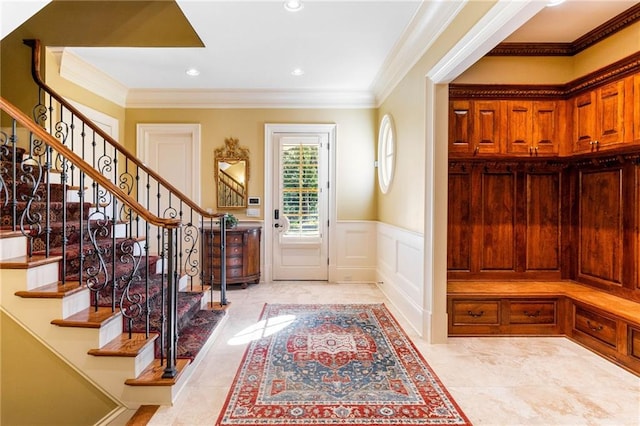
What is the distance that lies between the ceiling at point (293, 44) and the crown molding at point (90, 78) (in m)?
0.06

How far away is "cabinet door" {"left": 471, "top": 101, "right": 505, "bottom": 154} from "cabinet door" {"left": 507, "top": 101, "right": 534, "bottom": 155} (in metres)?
0.10

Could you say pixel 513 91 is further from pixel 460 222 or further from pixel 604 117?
pixel 460 222

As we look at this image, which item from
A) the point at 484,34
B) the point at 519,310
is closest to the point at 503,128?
the point at 484,34

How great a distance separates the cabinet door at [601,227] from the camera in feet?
10.0

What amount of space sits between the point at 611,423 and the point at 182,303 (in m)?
3.18

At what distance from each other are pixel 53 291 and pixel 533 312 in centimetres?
393

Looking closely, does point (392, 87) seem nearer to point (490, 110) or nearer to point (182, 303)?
point (490, 110)

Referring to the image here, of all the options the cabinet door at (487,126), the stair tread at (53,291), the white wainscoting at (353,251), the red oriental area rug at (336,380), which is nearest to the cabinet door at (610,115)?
the cabinet door at (487,126)

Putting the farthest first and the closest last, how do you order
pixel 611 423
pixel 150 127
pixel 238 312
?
pixel 150 127, pixel 238 312, pixel 611 423

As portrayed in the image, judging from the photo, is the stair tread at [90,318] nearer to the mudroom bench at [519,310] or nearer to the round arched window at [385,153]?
the mudroom bench at [519,310]

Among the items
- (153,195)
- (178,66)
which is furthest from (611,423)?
(153,195)

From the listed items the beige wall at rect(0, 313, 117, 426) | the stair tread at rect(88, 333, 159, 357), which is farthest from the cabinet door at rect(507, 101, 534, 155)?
the beige wall at rect(0, 313, 117, 426)

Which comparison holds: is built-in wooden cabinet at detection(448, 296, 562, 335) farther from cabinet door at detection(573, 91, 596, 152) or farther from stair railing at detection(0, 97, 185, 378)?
stair railing at detection(0, 97, 185, 378)

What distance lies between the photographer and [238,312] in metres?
3.83
